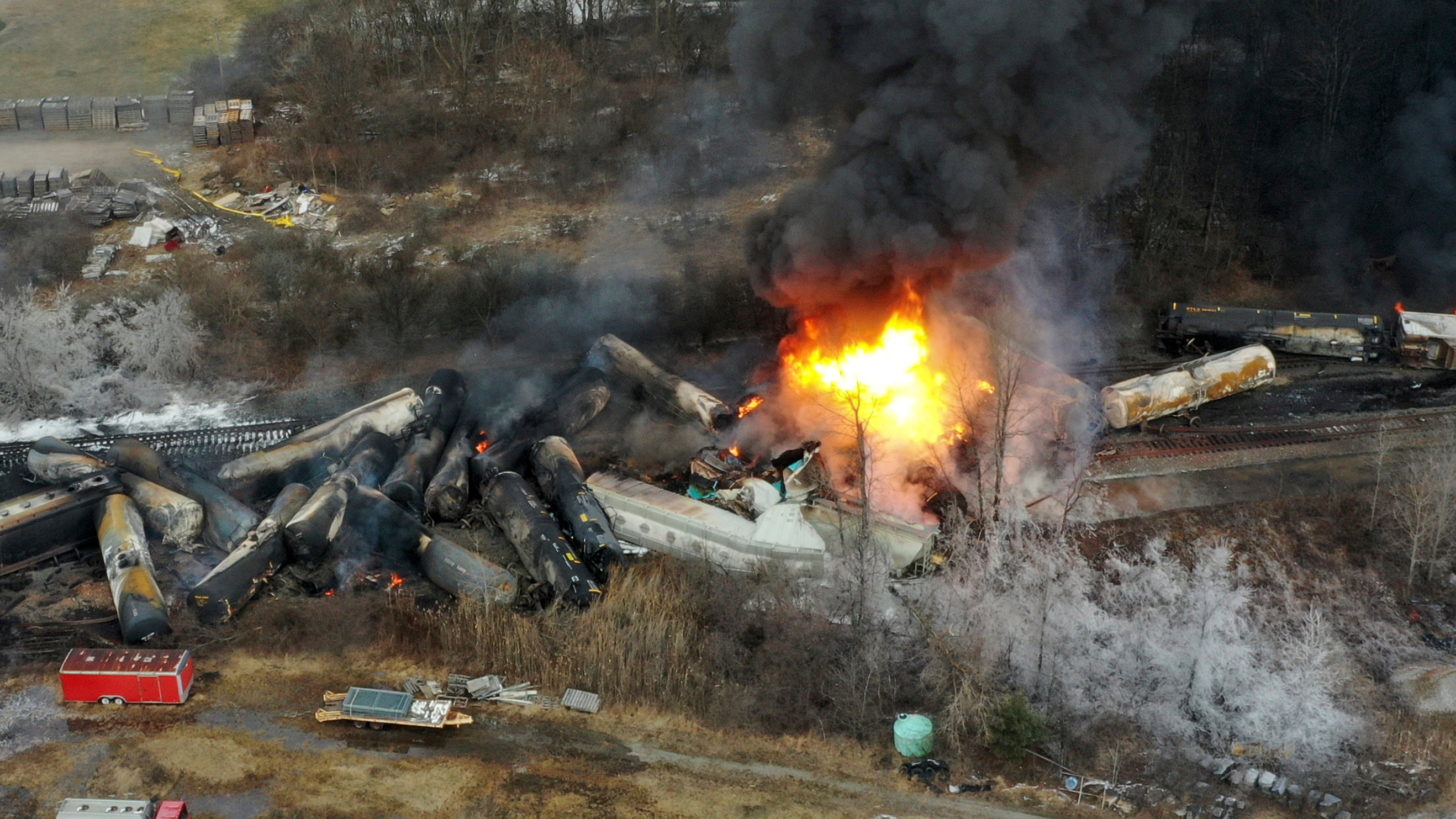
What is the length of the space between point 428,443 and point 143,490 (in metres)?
6.10

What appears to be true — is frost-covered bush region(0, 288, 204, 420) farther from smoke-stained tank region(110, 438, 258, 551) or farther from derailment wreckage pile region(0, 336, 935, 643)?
smoke-stained tank region(110, 438, 258, 551)

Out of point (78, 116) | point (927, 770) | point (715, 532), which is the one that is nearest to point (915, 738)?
point (927, 770)

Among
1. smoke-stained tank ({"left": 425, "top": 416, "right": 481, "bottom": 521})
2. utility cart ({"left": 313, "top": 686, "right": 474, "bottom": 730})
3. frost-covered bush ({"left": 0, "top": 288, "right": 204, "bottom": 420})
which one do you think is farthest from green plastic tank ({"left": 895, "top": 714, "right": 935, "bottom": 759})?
frost-covered bush ({"left": 0, "top": 288, "right": 204, "bottom": 420})

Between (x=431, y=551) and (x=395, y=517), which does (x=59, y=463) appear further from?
(x=431, y=551)

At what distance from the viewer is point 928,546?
25.7 meters

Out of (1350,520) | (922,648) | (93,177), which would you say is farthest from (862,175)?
(93,177)

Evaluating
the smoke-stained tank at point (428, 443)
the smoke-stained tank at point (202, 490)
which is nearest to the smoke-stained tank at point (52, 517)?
the smoke-stained tank at point (202, 490)

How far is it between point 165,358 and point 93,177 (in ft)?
40.5

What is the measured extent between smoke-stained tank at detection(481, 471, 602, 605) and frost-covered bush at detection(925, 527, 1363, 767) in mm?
6917

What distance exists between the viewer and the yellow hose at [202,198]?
4038 cm

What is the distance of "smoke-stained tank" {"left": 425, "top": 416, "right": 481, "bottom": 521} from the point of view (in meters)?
27.4

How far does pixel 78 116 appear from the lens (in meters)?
46.5

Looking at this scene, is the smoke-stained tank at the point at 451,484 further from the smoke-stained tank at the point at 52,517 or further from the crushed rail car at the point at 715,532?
the smoke-stained tank at the point at 52,517

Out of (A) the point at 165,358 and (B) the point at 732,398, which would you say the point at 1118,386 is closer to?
(B) the point at 732,398
